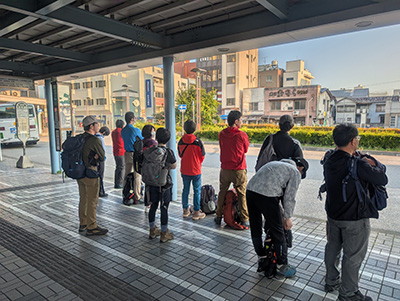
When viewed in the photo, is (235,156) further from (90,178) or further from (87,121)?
(87,121)

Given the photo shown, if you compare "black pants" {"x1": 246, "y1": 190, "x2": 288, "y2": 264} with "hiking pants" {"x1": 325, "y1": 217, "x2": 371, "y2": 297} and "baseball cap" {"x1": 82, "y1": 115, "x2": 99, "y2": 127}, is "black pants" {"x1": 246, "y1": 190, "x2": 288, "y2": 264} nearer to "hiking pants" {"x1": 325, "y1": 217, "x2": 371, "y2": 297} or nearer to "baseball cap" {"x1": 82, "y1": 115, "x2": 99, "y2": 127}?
"hiking pants" {"x1": 325, "y1": 217, "x2": 371, "y2": 297}

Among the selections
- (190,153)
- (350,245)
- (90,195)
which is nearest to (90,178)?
(90,195)

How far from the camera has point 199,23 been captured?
5.31 meters

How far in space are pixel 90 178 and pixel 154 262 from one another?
1.77m

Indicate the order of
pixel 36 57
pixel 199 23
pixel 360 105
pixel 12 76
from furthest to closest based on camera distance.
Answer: pixel 360 105
pixel 12 76
pixel 36 57
pixel 199 23

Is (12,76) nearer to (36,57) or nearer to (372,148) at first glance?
(36,57)

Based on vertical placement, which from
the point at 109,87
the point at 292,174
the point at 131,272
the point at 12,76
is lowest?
the point at 131,272

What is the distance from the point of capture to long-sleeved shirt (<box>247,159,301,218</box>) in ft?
9.60

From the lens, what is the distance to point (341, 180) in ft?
9.00

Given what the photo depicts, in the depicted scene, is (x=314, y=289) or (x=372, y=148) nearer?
(x=314, y=289)

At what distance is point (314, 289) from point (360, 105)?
50363mm

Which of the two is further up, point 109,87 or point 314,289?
point 109,87

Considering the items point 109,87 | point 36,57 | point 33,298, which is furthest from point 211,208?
point 109,87

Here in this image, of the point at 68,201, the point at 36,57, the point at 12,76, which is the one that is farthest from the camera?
the point at 12,76
